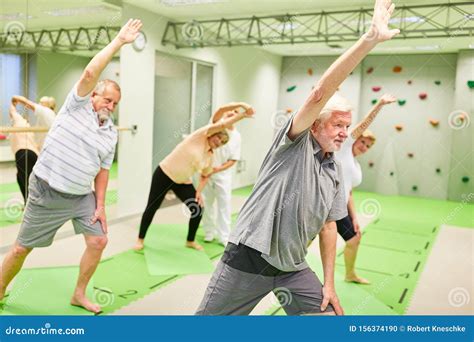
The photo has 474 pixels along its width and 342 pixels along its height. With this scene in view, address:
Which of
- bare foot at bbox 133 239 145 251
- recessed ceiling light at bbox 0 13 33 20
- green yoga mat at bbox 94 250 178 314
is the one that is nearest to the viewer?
green yoga mat at bbox 94 250 178 314

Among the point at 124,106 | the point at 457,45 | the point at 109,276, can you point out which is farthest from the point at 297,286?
the point at 457,45

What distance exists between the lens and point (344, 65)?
4.68 ft

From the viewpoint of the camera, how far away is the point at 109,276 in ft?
11.8

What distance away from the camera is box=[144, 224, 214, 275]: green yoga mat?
382 cm

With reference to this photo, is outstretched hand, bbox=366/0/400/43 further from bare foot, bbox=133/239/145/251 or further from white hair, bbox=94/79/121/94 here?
bare foot, bbox=133/239/145/251

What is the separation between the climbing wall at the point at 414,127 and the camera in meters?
8.43

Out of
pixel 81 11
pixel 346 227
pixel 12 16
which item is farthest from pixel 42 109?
pixel 346 227

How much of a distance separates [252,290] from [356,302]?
5.99 feet

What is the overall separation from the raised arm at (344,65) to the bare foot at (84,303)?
2.06 meters

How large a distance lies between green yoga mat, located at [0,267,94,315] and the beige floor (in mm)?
222

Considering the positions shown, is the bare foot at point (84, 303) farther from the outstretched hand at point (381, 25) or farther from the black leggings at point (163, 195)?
the outstretched hand at point (381, 25)

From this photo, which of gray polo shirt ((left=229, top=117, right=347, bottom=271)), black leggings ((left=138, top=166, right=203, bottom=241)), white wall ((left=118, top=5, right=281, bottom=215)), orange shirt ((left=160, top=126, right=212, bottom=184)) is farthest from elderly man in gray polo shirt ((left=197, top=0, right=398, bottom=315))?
white wall ((left=118, top=5, right=281, bottom=215))

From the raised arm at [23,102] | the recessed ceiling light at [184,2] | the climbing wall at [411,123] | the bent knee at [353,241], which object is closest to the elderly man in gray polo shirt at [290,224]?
the bent knee at [353,241]

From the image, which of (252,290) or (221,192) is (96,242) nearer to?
(252,290)
